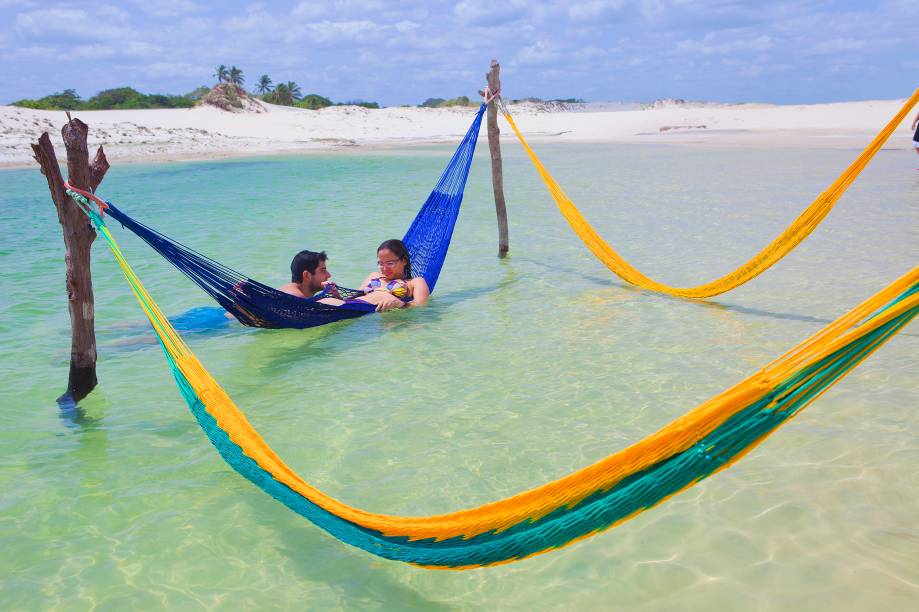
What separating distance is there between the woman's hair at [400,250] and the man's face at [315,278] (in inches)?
19.0

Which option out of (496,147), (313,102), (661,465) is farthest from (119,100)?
(661,465)

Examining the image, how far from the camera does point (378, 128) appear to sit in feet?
109

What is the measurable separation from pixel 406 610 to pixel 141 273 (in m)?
5.63

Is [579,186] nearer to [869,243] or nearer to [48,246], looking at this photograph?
[869,243]

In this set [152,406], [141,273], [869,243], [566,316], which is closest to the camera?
[152,406]

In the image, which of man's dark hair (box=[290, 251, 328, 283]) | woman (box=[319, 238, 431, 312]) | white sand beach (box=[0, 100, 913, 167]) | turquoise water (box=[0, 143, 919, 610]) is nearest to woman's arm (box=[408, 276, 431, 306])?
woman (box=[319, 238, 431, 312])

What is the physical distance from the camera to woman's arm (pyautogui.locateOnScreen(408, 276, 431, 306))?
16.0 ft

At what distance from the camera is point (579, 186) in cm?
1193

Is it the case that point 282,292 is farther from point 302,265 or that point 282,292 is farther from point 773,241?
point 773,241

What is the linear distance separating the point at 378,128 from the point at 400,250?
29469 millimetres

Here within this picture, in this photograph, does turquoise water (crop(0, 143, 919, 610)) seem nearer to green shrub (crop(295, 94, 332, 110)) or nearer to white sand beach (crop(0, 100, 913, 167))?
white sand beach (crop(0, 100, 913, 167))

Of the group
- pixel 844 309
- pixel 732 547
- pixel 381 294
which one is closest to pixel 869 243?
pixel 844 309

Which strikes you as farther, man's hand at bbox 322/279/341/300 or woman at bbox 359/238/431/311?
woman at bbox 359/238/431/311

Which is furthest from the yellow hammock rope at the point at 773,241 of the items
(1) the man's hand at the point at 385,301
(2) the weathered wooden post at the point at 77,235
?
(2) the weathered wooden post at the point at 77,235
